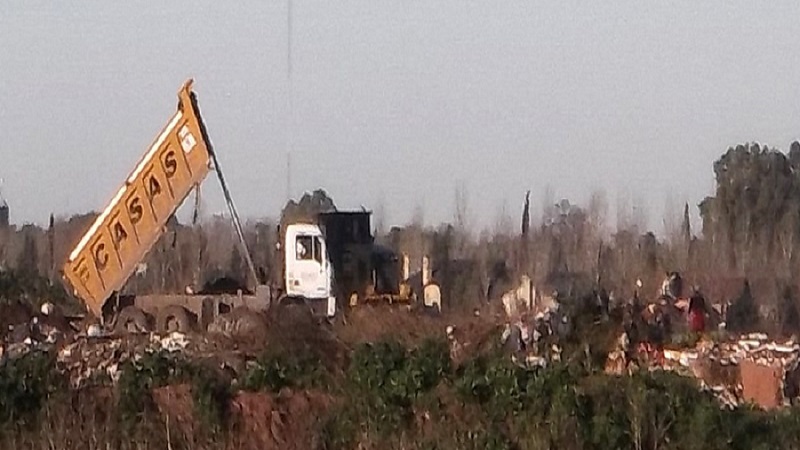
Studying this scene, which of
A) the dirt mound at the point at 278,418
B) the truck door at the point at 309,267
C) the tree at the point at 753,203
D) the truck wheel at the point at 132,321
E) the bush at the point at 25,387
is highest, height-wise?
the tree at the point at 753,203

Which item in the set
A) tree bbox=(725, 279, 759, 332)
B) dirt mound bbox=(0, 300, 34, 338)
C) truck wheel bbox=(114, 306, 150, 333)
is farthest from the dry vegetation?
tree bbox=(725, 279, 759, 332)

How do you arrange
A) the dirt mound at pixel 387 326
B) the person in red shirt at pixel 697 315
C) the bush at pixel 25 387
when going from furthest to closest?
the person in red shirt at pixel 697 315, the dirt mound at pixel 387 326, the bush at pixel 25 387

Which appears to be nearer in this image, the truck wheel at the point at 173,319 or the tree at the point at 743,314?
the truck wheel at the point at 173,319

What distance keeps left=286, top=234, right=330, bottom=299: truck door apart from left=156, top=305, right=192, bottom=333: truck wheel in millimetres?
2209

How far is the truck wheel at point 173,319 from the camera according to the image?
79.0ft

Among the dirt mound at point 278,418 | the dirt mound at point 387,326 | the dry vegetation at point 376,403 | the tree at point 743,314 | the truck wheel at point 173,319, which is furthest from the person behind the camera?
the tree at point 743,314

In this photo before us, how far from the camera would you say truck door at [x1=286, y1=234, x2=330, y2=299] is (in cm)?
2625

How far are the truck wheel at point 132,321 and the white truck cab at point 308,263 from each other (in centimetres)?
261

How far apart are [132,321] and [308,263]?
10.7 ft

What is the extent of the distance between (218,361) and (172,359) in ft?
4.02

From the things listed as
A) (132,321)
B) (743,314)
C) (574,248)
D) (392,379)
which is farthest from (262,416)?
(574,248)

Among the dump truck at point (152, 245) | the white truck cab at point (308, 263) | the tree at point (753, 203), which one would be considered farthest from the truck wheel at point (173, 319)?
the tree at point (753, 203)

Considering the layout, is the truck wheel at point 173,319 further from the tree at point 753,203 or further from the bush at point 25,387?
the tree at point 753,203

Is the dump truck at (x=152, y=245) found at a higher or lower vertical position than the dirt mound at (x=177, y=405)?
higher
